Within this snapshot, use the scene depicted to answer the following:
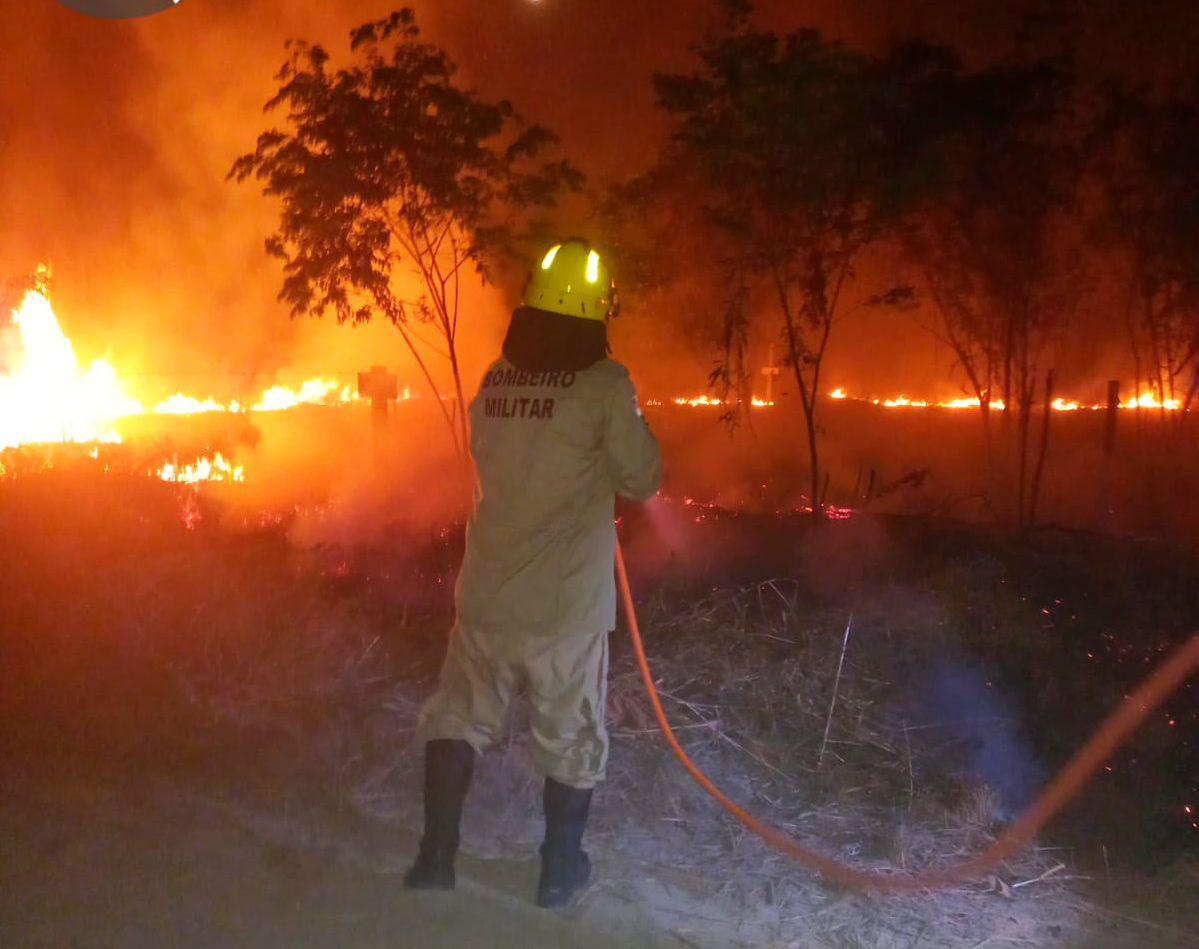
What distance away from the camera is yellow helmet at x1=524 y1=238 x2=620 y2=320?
3.54 metres

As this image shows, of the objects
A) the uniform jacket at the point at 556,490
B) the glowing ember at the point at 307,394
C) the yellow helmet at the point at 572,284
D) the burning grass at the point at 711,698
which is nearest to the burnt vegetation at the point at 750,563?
the burning grass at the point at 711,698

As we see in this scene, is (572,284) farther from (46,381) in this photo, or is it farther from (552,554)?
Result: (46,381)

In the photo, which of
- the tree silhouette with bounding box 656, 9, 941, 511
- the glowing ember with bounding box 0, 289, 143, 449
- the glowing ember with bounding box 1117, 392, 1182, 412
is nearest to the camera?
the tree silhouette with bounding box 656, 9, 941, 511

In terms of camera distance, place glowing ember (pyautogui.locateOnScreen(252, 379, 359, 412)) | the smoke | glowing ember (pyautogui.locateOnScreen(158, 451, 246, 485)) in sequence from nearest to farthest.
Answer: the smoke, glowing ember (pyautogui.locateOnScreen(158, 451, 246, 485)), glowing ember (pyautogui.locateOnScreen(252, 379, 359, 412))

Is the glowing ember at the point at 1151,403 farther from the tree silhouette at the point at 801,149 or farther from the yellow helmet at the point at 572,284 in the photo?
the yellow helmet at the point at 572,284

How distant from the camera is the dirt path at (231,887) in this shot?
11.2 ft

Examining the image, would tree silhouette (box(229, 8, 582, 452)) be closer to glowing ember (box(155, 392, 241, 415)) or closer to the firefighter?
the firefighter

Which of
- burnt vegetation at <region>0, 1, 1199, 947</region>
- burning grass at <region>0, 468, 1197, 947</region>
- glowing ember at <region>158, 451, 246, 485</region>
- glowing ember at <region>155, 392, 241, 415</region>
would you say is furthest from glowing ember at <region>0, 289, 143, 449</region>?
burning grass at <region>0, 468, 1197, 947</region>

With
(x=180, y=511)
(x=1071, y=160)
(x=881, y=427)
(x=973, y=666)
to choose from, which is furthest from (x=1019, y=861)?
(x=881, y=427)

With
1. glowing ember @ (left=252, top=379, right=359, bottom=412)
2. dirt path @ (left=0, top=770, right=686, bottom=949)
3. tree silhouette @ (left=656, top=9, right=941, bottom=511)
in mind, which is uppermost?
tree silhouette @ (left=656, top=9, right=941, bottom=511)

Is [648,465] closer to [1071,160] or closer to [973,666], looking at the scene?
[973,666]

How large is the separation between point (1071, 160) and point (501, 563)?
9.60 meters

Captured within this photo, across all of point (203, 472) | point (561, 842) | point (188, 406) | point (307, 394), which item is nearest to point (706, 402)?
point (307, 394)

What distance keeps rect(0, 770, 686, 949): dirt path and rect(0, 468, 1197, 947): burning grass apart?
23 centimetres
